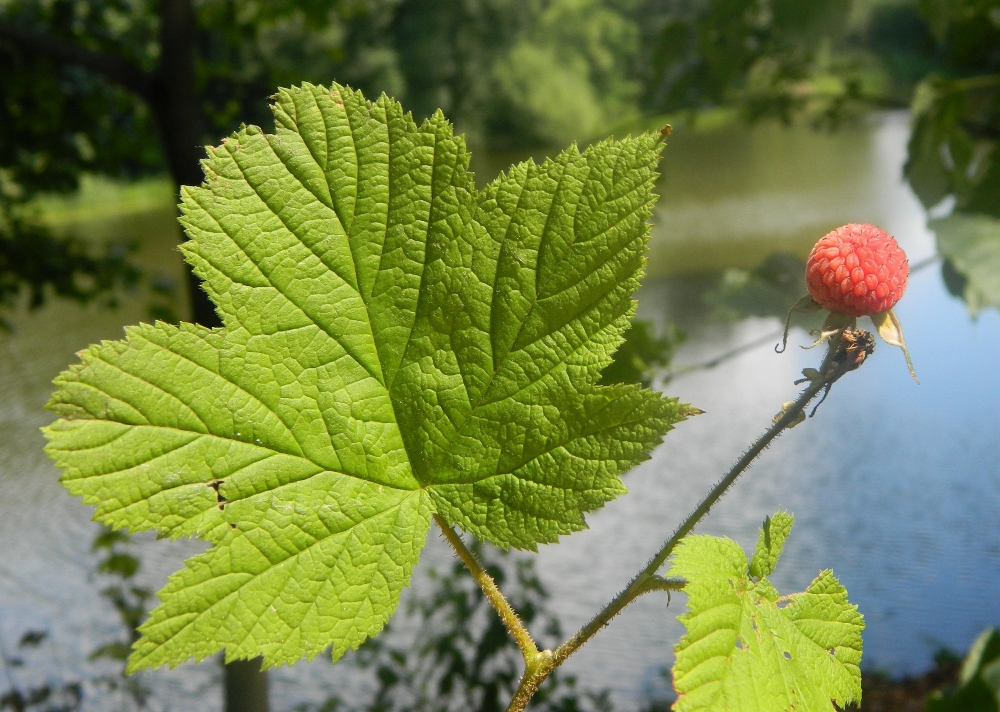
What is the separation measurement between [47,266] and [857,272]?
173cm

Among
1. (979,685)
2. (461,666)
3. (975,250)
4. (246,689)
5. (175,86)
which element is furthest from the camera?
(461,666)

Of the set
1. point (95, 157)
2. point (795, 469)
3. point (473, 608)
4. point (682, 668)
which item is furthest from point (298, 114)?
point (795, 469)

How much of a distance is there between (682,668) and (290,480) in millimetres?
113

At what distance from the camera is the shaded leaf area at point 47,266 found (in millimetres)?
1603

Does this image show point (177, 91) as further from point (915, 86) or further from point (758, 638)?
point (758, 638)

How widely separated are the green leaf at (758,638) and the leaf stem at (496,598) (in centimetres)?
4

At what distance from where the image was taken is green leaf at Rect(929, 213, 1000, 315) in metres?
0.60

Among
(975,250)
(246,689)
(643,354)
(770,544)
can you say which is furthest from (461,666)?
(770,544)

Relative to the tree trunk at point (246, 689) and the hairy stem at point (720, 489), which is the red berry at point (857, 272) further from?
the tree trunk at point (246, 689)

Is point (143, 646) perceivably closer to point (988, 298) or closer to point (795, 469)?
point (988, 298)

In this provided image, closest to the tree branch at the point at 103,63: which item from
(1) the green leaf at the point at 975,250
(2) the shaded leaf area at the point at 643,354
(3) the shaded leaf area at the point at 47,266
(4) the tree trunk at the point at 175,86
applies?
(4) the tree trunk at the point at 175,86

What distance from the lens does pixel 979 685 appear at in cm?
18

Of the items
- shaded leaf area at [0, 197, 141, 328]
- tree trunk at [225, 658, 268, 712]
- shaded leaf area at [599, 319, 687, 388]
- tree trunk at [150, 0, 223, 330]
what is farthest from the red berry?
shaded leaf area at [0, 197, 141, 328]

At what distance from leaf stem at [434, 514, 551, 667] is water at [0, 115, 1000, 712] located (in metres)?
1.15
